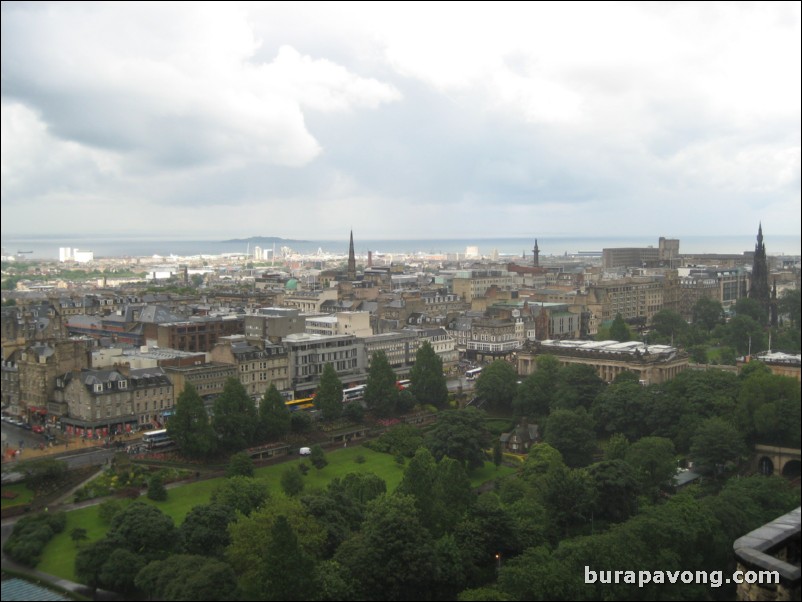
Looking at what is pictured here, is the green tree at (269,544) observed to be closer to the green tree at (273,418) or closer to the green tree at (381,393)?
the green tree at (273,418)

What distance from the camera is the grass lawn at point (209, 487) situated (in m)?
9.95

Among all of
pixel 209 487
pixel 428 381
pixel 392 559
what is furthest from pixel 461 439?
pixel 392 559

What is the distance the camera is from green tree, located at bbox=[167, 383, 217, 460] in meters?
17.6

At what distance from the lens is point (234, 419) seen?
61.0ft

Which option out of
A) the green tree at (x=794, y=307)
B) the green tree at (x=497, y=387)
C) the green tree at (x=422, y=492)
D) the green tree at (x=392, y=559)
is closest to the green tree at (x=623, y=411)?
the green tree at (x=497, y=387)

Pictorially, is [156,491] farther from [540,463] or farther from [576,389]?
[576,389]

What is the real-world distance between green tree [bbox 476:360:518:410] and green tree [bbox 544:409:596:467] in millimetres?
4946

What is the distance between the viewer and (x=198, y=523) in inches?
488

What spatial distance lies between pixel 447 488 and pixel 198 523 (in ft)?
13.8

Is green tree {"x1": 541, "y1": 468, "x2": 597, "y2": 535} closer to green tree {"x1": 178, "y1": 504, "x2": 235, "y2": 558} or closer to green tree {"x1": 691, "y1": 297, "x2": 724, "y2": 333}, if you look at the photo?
green tree {"x1": 178, "y1": 504, "x2": 235, "y2": 558}

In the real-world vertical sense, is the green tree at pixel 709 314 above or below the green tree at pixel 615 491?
above

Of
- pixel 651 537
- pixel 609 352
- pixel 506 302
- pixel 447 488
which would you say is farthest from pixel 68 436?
pixel 506 302

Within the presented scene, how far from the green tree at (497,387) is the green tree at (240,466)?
9.18m

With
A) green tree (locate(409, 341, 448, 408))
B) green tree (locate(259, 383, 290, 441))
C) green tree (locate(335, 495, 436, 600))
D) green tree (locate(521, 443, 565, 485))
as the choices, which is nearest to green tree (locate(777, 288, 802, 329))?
green tree (locate(335, 495, 436, 600))
